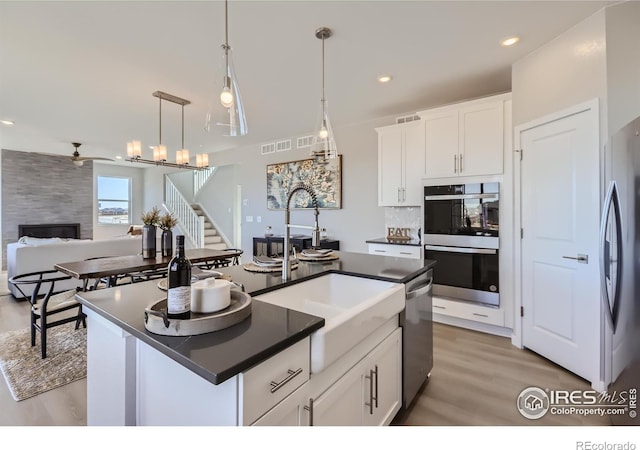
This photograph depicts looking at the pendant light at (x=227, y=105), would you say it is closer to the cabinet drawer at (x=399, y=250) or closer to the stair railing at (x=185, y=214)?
the cabinet drawer at (x=399, y=250)

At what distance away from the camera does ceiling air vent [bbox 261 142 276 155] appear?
5676mm

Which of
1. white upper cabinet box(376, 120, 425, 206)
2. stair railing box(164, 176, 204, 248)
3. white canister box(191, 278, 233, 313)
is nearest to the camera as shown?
white canister box(191, 278, 233, 313)

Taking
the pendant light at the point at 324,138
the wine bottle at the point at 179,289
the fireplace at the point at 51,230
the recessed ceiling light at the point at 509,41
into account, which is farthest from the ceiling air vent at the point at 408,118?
the fireplace at the point at 51,230

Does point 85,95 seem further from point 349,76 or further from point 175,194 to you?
point 175,194

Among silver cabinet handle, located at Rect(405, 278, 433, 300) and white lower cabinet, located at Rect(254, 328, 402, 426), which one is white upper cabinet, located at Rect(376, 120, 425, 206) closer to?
silver cabinet handle, located at Rect(405, 278, 433, 300)

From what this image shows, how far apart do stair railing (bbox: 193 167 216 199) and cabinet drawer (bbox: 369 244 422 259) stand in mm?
5688

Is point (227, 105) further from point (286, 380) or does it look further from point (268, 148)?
point (268, 148)

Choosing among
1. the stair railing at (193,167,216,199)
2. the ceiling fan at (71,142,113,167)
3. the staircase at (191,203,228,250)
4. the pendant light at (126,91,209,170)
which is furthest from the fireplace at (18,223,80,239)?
the pendant light at (126,91,209,170)

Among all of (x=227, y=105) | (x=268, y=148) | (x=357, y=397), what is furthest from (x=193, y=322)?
(x=268, y=148)

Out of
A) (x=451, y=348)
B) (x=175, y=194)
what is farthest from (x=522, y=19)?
(x=175, y=194)

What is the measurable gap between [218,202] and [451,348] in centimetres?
670

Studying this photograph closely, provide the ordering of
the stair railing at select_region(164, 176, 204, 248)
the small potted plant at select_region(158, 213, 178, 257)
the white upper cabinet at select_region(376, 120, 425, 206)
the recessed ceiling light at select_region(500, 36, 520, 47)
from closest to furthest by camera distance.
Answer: the recessed ceiling light at select_region(500, 36, 520, 47), the small potted plant at select_region(158, 213, 178, 257), the white upper cabinet at select_region(376, 120, 425, 206), the stair railing at select_region(164, 176, 204, 248)

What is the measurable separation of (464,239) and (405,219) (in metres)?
1.08

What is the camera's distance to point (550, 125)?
97.0 inches
